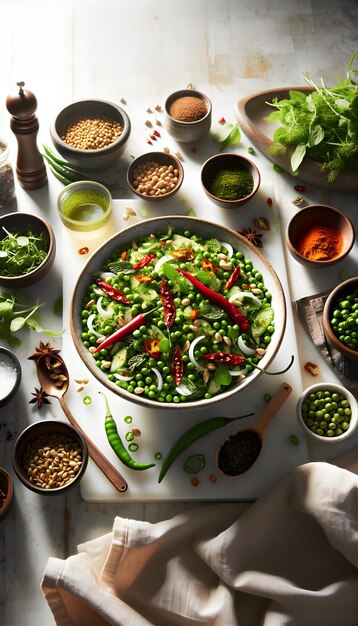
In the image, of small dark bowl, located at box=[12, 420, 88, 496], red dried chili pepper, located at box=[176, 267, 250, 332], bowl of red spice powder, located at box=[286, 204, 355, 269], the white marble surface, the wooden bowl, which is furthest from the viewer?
the white marble surface

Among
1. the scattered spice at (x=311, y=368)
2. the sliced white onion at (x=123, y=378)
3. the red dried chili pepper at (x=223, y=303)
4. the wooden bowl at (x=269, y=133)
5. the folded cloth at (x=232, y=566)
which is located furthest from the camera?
the wooden bowl at (x=269, y=133)

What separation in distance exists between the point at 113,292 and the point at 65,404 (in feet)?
1.71

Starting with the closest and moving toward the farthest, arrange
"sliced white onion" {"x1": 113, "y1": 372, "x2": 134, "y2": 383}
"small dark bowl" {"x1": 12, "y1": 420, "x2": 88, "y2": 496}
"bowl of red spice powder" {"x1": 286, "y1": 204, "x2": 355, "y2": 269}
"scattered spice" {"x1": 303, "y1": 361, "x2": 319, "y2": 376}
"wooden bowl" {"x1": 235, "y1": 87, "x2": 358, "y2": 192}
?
1. "small dark bowl" {"x1": 12, "y1": 420, "x2": 88, "y2": 496}
2. "sliced white onion" {"x1": 113, "y1": 372, "x2": 134, "y2": 383}
3. "scattered spice" {"x1": 303, "y1": 361, "x2": 319, "y2": 376}
4. "bowl of red spice powder" {"x1": 286, "y1": 204, "x2": 355, "y2": 269}
5. "wooden bowl" {"x1": 235, "y1": 87, "x2": 358, "y2": 192}

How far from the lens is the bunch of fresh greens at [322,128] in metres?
3.46

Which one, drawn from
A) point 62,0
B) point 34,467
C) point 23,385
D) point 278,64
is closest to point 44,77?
point 62,0

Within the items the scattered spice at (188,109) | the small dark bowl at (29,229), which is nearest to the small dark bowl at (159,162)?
the scattered spice at (188,109)

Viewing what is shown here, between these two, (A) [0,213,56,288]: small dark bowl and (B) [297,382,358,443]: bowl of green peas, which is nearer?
(B) [297,382,358,443]: bowl of green peas

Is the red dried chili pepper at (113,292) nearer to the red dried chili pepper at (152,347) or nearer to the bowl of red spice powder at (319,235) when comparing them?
the red dried chili pepper at (152,347)

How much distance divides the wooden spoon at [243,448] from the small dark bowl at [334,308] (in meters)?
0.39

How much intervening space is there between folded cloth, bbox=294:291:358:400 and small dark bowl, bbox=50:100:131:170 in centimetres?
116

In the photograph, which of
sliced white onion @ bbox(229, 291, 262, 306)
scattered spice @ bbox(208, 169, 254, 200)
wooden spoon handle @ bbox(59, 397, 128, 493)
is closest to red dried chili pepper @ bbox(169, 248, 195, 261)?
sliced white onion @ bbox(229, 291, 262, 306)

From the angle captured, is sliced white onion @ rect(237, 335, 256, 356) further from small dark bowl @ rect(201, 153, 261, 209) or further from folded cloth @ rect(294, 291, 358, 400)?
small dark bowl @ rect(201, 153, 261, 209)

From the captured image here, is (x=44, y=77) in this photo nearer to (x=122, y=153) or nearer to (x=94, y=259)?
(x=122, y=153)

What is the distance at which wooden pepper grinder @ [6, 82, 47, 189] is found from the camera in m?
3.21
